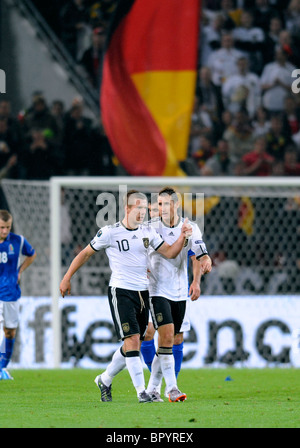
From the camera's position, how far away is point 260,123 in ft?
54.7

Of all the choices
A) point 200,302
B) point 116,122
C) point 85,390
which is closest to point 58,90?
point 116,122

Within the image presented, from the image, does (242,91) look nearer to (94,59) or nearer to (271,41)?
(271,41)

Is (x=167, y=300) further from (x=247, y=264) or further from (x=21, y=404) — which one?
(x=247, y=264)

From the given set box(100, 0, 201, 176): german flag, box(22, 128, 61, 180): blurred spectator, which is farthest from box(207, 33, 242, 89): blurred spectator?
box(22, 128, 61, 180): blurred spectator

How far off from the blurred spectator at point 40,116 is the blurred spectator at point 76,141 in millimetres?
282

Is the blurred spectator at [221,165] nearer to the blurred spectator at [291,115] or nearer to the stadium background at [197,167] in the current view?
the stadium background at [197,167]

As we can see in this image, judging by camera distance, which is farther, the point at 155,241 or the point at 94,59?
the point at 94,59

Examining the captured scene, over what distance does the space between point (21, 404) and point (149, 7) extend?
36.5 feet

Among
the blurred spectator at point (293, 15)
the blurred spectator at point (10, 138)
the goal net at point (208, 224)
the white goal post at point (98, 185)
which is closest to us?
the white goal post at point (98, 185)

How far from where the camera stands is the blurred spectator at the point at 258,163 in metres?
15.9

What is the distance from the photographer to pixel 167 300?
8.09m

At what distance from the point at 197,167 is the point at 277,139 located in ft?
5.12

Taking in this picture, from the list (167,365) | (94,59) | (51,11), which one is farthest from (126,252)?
(51,11)

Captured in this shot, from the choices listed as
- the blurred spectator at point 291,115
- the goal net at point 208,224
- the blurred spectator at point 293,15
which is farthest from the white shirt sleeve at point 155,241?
the blurred spectator at point 293,15
